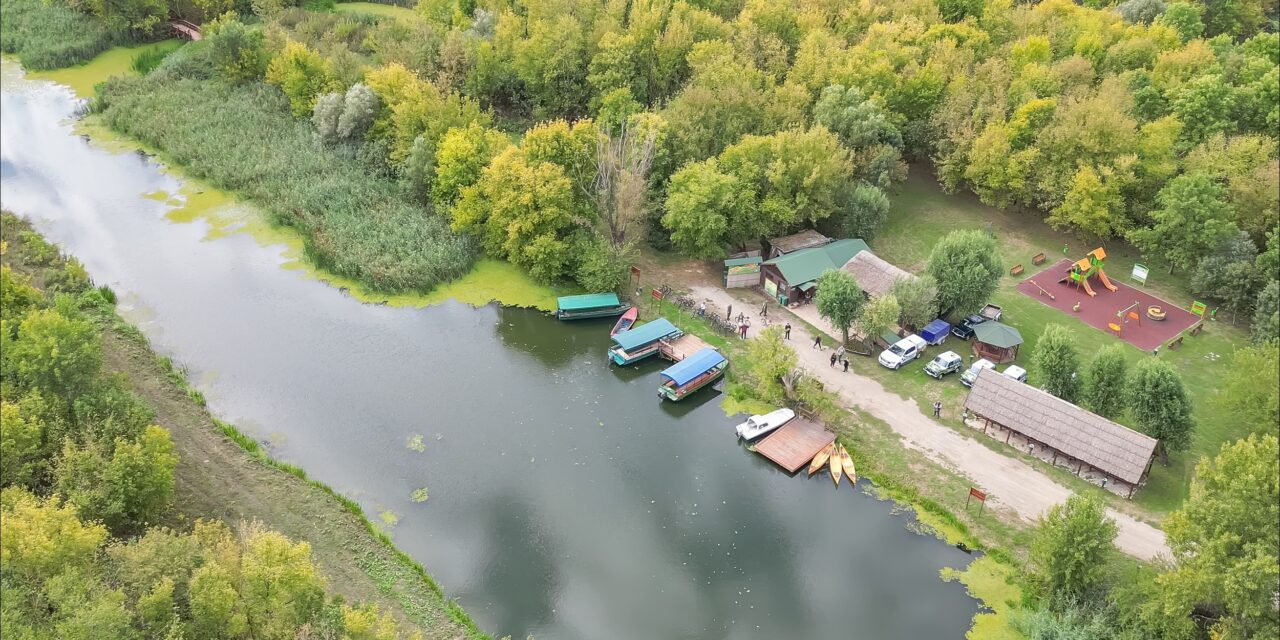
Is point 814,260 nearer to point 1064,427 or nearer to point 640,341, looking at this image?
point 640,341

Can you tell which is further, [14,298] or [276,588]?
[14,298]

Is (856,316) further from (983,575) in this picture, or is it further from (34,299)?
(34,299)

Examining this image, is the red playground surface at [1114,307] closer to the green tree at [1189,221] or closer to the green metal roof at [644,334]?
the green tree at [1189,221]

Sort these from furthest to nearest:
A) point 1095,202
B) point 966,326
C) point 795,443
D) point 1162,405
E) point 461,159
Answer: point 461,159, point 1095,202, point 966,326, point 795,443, point 1162,405

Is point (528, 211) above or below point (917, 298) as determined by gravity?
above

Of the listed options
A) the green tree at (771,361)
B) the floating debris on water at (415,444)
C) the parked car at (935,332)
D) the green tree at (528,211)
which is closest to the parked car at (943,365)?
the parked car at (935,332)

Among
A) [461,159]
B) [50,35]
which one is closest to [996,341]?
[461,159]

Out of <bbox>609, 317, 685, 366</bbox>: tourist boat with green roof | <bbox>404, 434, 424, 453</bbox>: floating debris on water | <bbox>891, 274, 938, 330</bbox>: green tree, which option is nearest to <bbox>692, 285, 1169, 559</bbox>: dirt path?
<bbox>891, 274, 938, 330</bbox>: green tree
